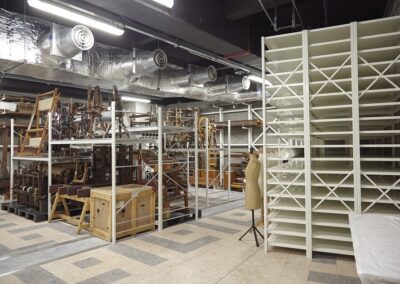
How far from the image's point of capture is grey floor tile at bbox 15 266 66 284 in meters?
3.32

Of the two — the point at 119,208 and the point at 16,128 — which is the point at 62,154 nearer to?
the point at 119,208

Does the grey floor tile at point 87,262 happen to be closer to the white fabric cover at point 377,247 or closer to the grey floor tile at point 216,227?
the grey floor tile at point 216,227

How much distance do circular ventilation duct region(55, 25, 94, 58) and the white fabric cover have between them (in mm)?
5040

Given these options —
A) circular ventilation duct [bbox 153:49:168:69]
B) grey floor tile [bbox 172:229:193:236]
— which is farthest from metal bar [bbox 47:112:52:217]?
grey floor tile [bbox 172:229:193:236]

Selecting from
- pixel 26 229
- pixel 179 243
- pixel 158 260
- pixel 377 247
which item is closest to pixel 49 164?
pixel 26 229

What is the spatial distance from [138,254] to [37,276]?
1281 mm

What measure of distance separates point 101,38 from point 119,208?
14.8 ft

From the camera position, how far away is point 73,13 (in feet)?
14.0

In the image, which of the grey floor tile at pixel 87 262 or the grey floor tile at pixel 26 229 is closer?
the grey floor tile at pixel 87 262

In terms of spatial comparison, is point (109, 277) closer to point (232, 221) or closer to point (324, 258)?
point (324, 258)

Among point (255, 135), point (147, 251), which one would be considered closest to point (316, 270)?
point (147, 251)

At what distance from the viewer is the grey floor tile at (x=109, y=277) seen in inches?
131

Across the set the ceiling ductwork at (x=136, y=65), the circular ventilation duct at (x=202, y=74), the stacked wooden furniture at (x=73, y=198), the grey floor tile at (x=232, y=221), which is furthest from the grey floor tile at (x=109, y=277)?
the circular ventilation duct at (x=202, y=74)

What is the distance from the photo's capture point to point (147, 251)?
426 cm
